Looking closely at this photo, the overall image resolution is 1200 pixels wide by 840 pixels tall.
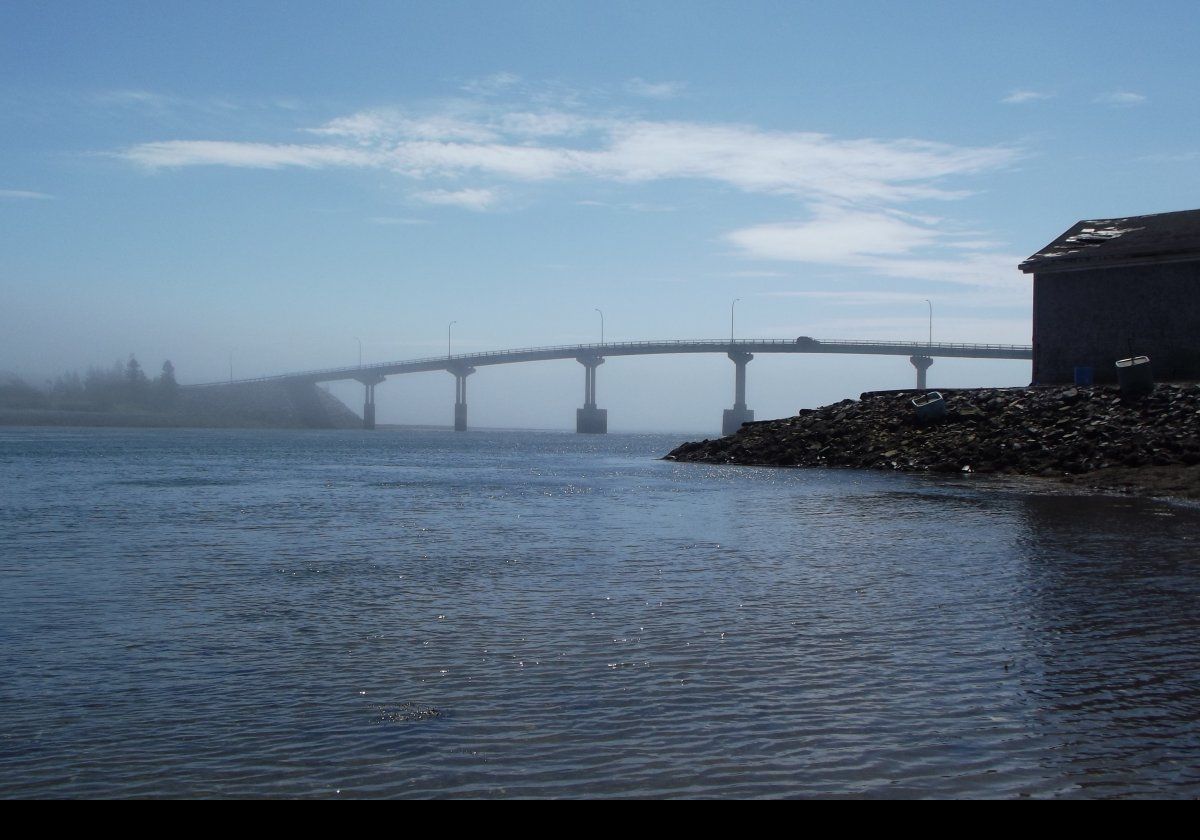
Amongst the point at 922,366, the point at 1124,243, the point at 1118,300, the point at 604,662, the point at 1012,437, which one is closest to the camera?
the point at 604,662

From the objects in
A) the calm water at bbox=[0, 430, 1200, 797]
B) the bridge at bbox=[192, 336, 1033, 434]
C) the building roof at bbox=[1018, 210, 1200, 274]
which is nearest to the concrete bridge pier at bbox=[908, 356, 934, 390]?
the bridge at bbox=[192, 336, 1033, 434]

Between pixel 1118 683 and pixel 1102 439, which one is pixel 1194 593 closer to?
pixel 1118 683

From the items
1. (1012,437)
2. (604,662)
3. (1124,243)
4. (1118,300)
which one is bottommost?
(604,662)

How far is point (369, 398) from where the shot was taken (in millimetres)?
144875

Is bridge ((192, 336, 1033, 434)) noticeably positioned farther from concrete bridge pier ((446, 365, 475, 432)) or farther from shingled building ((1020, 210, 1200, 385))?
shingled building ((1020, 210, 1200, 385))

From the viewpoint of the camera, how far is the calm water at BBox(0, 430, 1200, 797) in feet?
15.5

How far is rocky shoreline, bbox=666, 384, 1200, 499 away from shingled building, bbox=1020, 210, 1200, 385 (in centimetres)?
182

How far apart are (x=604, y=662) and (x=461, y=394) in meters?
137

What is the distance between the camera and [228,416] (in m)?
158

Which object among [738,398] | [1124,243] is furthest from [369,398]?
[1124,243]

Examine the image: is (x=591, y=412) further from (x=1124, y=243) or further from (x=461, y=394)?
(x=1124, y=243)
